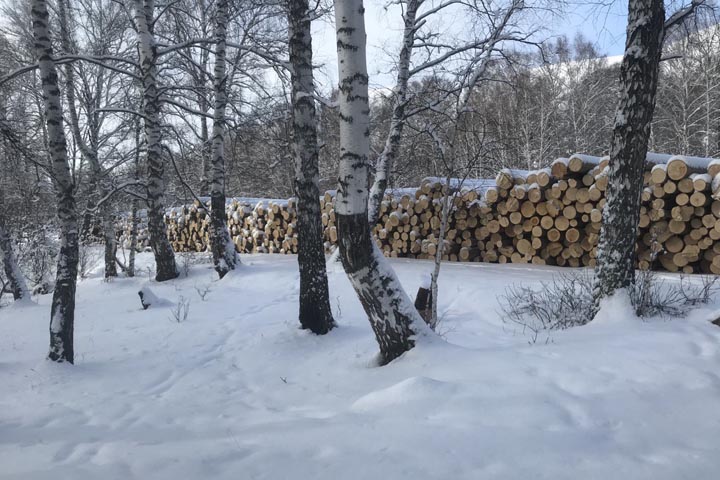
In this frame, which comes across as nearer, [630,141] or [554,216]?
[630,141]

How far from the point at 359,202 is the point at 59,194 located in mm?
3068

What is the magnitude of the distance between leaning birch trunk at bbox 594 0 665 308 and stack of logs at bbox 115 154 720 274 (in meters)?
0.40

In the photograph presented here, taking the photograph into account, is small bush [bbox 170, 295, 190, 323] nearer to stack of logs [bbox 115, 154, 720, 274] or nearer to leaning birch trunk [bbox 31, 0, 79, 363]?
leaning birch trunk [bbox 31, 0, 79, 363]

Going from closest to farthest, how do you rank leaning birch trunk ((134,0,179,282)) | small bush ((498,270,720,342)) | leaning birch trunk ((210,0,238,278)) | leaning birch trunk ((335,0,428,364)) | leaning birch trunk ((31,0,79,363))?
leaning birch trunk ((335,0,428,364)) < small bush ((498,270,720,342)) < leaning birch trunk ((31,0,79,363)) < leaning birch trunk ((134,0,179,282)) < leaning birch trunk ((210,0,238,278))

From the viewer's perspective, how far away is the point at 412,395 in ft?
7.91

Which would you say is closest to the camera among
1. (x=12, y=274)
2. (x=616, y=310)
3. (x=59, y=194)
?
(x=616, y=310)

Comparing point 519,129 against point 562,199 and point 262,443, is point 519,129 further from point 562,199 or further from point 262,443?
point 262,443

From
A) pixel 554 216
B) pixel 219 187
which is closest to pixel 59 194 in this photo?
pixel 219 187

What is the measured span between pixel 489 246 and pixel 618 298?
386cm

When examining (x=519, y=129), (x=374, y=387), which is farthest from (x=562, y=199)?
(x=519, y=129)

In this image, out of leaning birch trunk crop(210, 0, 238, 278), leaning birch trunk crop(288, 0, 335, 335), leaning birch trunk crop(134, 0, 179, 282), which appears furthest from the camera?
leaning birch trunk crop(210, 0, 238, 278)

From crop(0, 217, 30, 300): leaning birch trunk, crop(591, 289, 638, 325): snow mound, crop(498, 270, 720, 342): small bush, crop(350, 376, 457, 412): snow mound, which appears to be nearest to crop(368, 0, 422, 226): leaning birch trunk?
crop(498, 270, 720, 342): small bush

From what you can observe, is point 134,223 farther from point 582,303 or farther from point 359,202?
point 582,303

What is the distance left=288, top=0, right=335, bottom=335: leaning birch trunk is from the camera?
15.3 ft
